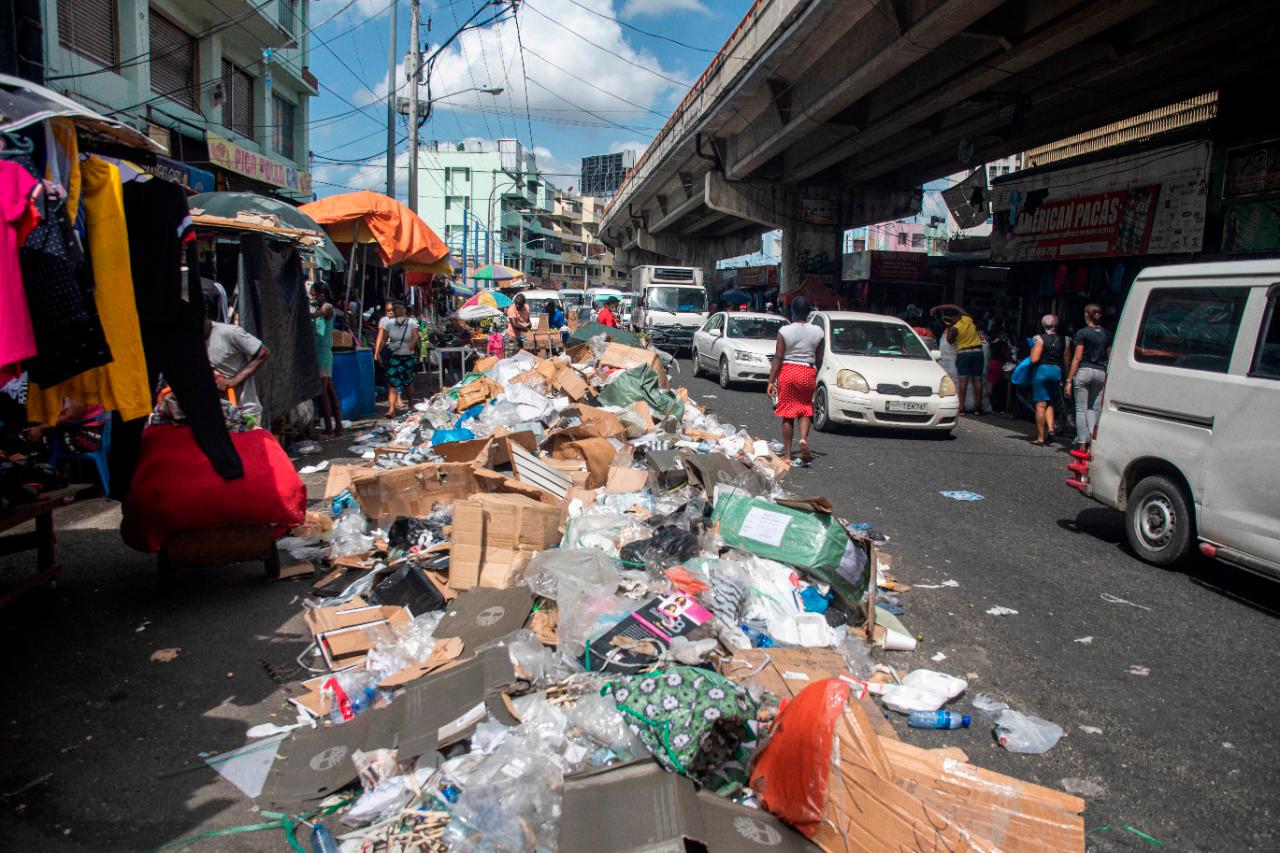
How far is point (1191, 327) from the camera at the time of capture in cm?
542

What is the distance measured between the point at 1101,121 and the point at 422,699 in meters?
17.7

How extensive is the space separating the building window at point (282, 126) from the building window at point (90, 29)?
753cm

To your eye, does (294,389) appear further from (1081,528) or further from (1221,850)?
(1221,850)

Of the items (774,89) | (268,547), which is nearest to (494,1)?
(774,89)

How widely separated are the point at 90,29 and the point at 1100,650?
17.1 m

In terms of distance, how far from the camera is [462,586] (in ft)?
14.9

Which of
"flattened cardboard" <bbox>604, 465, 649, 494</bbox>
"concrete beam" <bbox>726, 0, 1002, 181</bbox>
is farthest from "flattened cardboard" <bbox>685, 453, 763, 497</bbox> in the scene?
"concrete beam" <bbox>726, 0, 1002, 181</bbox>

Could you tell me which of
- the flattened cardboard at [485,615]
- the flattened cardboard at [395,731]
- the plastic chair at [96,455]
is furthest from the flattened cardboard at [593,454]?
the plastic chair at [96,455]

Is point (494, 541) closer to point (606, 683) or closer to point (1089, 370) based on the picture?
point (606, 683)

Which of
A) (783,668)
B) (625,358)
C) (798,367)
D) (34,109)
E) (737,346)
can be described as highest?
(34,109)

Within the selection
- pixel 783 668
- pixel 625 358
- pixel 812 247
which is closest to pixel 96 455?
pixel 783 668

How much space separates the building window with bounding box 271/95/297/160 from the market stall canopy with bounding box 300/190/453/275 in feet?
39.6

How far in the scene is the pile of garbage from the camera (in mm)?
2443

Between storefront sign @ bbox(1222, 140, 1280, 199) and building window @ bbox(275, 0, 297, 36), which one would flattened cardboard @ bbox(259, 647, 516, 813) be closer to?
storefront sign @ bbox(1222, 140, 1280, 199)
